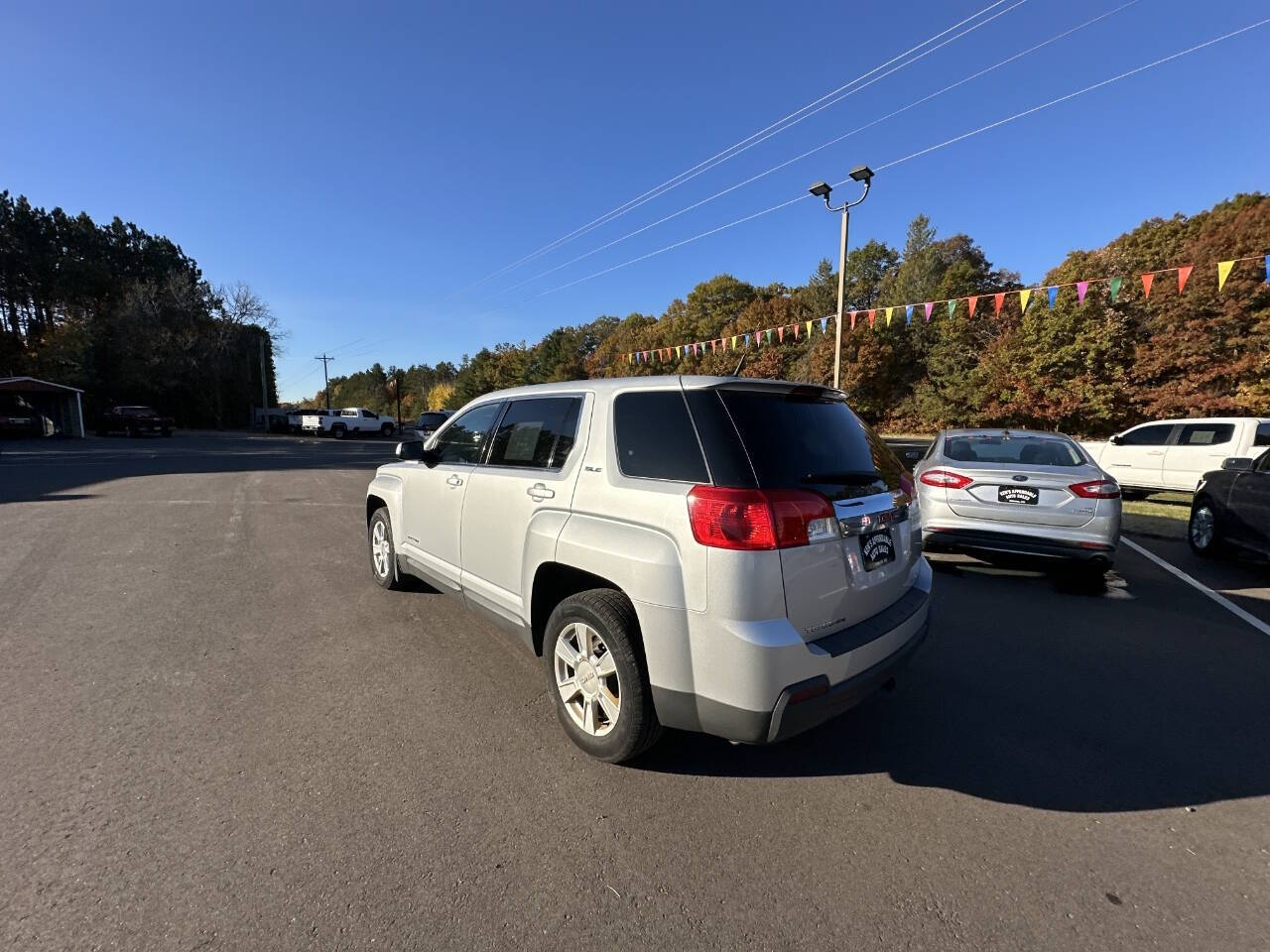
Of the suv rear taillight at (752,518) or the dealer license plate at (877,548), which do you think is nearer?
the suv rear taillight at (752,518)

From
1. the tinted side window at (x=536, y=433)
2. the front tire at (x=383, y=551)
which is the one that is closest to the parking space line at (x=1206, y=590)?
the tinted side window at (x=536, y=433)

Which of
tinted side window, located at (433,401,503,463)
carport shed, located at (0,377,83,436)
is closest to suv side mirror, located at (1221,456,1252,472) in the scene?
tinted side window, located at (433,401,503,463)

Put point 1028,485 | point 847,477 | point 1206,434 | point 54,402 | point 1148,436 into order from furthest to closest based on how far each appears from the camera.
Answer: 1. point 54,402
2. point 1148,436
3. point 1206,434
4. point 1028,485
5. point 847,477

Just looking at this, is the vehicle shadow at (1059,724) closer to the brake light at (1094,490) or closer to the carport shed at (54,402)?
the brake light at (1094,490)

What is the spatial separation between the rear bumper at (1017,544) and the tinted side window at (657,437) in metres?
3.46

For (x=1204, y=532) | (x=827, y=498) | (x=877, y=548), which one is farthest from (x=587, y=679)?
(x=1204, y=532)

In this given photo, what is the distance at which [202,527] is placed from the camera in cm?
795

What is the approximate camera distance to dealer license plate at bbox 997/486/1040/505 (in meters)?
5.36

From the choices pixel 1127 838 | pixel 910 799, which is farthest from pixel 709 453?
pixel 1127 838

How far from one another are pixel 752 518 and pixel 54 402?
42.6m

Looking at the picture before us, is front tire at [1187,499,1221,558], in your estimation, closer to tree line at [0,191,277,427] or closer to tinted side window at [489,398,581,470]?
tinted side window at [489,398,581,470]

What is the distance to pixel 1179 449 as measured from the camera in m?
11.0

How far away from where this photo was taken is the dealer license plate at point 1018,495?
5.36m

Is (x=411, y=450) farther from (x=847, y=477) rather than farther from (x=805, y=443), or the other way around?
(x=847, y=477)
